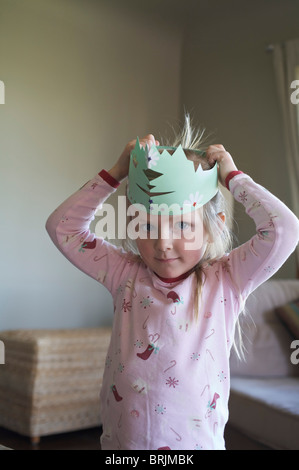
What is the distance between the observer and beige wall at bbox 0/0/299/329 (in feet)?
11.8

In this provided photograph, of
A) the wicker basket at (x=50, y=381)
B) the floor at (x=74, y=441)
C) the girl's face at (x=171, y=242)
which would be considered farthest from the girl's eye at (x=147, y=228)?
the wicker basket at (x=50, y=381)

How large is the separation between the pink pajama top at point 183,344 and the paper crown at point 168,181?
8 centimetres

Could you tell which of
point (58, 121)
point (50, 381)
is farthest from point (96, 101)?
point (50, 381)

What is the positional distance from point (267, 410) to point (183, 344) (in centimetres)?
144

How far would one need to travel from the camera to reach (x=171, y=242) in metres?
1.20

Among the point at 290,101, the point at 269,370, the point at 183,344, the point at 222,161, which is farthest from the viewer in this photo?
the point at 290,101

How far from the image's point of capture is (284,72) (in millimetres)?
3742

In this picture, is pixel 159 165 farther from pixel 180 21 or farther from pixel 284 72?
pixel 180 21

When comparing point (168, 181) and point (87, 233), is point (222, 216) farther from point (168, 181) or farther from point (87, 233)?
point (87, 233)

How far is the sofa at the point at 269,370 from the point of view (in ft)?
7.93

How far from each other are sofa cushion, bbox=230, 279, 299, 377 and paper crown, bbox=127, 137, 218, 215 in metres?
1.73

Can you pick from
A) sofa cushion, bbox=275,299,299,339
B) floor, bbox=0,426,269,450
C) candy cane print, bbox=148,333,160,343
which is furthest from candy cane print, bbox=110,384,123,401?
sofa cushion, bbox=275,299,299,339

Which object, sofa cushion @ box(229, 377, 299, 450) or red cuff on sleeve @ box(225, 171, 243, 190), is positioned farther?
sofa cushion @ box(229, 377, 299, 450)

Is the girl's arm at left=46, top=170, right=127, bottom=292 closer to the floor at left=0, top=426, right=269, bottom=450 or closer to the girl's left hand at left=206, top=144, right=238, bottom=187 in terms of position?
the girl's left hand at left=206, top=144, right=238, bottom=187
